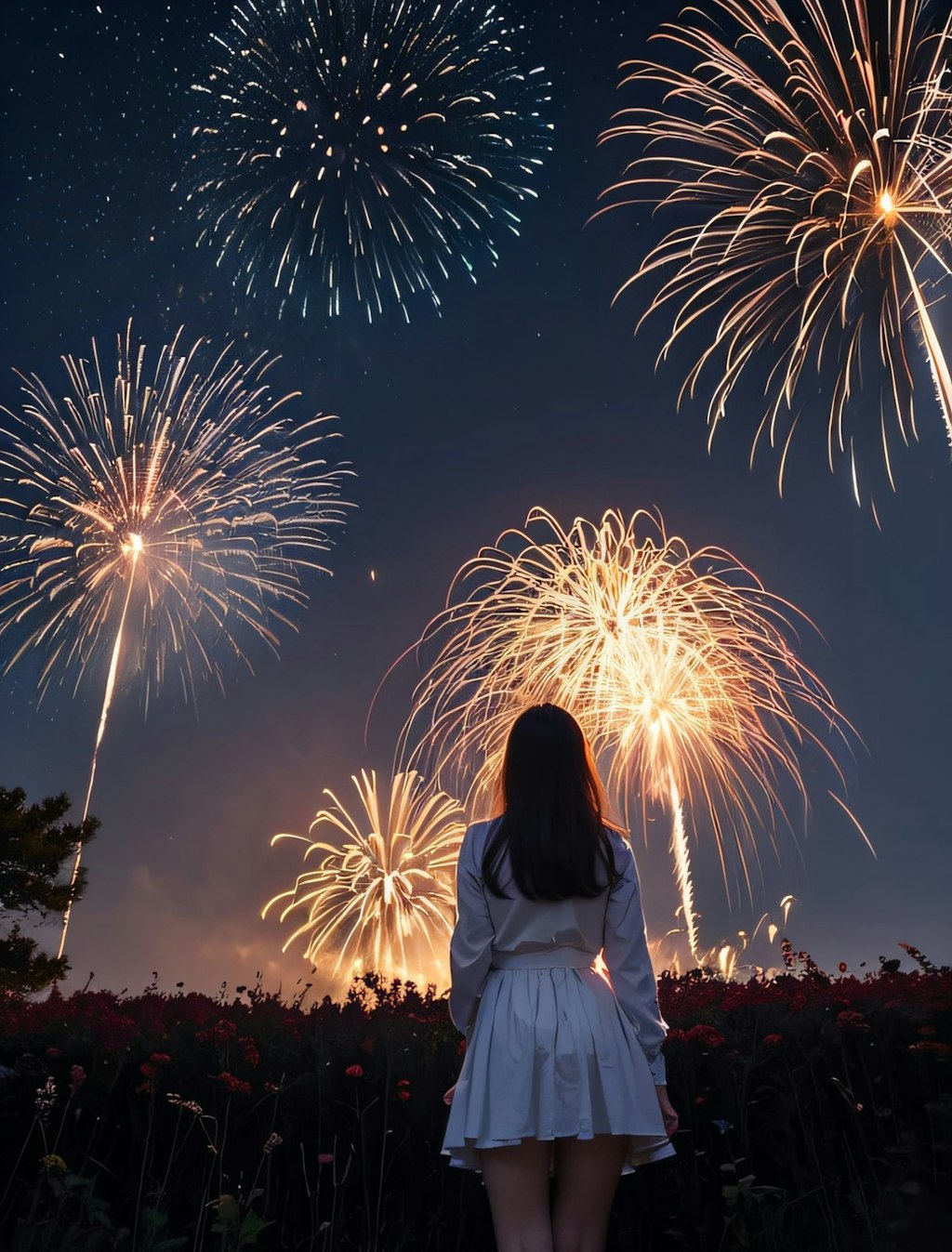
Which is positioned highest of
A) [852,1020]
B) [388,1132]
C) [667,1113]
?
[852,1020]

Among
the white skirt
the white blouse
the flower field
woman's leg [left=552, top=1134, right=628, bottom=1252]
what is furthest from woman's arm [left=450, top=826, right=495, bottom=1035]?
the flower field

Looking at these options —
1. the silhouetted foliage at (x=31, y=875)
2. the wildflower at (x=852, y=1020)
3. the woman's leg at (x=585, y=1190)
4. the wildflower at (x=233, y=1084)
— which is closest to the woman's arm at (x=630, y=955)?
the woman's leg at (x=585, y=1190)

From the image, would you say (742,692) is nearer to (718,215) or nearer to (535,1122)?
(718,215)

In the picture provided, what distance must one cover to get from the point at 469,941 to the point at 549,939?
304 millimetres

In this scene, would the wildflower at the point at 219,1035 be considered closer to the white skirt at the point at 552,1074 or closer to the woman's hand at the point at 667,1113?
the white skirt at the point at 552,1074

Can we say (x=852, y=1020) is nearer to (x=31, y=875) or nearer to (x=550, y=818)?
(x=550, y=818)

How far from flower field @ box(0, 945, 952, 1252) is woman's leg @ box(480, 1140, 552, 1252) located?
1.81m

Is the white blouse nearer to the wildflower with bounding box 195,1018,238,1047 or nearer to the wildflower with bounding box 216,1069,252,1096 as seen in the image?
the wildflower with bounding box 216,1069,252,1096

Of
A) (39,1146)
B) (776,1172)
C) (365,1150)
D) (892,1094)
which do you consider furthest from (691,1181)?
(39,1146)

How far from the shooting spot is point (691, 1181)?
5367mm

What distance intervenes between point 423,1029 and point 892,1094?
9.21 feet

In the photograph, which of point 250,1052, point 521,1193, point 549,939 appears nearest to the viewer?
point 521,1193

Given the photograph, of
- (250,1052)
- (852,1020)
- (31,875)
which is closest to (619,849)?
(852,1020)

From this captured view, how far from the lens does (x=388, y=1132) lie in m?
5.59
